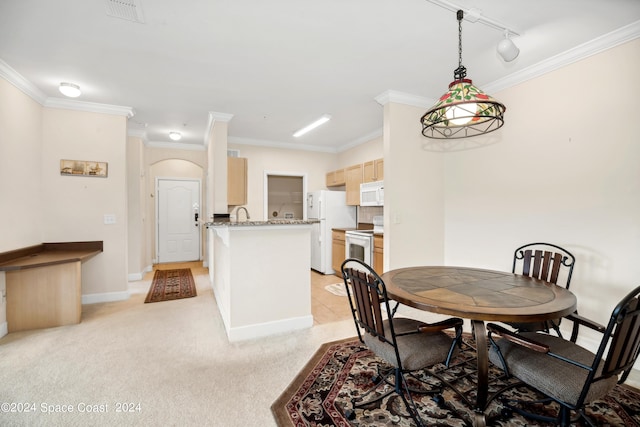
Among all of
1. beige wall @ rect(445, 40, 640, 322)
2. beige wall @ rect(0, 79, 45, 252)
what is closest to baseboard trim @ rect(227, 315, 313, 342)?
beige wall @ rect(445, 40, 640, 322)

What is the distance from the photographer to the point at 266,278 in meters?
2.90

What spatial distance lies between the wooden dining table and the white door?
5.79 m

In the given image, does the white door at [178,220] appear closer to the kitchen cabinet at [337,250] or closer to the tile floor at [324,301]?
the tile floor at [324,301]

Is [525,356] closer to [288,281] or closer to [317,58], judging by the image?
[288,281]

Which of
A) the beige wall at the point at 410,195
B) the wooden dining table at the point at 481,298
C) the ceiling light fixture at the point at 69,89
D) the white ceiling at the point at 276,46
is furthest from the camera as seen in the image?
the beige wall at the point at 410,195

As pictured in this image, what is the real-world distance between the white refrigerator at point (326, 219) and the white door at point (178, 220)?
2982 millimetres

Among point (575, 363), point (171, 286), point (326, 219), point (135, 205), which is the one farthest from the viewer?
point (326, 219)

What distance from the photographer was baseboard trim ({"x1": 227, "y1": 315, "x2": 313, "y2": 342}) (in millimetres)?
2768

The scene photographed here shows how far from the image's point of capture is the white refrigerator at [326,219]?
5.57m

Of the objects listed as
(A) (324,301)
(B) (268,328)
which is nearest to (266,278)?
(B) (268,328)

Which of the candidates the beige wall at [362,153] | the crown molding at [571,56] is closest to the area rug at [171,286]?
the beige wall at [362,153]

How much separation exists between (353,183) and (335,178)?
0.75 m

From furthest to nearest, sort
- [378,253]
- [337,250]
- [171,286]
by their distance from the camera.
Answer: [337,250]
[171,286]
[378,253]

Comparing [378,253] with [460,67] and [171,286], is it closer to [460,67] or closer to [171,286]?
[460,67]
